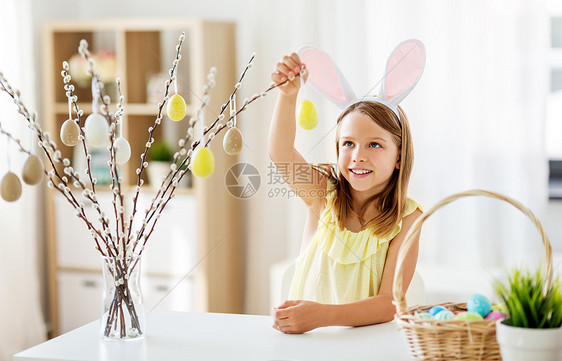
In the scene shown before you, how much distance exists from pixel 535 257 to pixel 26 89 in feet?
7.60

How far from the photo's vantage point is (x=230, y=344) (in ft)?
4.55

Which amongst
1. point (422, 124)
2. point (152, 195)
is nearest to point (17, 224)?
point (152, 195)

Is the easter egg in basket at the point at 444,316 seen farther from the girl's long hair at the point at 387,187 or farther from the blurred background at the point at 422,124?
the blurred background at the point at 422,124

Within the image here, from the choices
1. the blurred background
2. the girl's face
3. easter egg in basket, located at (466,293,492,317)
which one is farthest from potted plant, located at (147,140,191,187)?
easter egg in basket, located at (466,293,492,317)

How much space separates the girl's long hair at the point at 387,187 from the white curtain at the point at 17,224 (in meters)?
2.00

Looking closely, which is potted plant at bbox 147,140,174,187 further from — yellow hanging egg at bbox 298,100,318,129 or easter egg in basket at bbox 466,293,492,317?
easter egg in basket at bbox 466,293,492,317

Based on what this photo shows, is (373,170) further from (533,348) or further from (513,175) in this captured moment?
(513,175)

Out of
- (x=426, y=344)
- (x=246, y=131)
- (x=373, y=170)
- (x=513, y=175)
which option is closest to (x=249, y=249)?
(x=246, y=131)

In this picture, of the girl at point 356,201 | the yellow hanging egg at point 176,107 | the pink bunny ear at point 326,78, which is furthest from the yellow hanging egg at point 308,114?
the yellow hanging egg at point 176,107

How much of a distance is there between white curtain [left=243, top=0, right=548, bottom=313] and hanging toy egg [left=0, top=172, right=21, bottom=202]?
5.74 ft

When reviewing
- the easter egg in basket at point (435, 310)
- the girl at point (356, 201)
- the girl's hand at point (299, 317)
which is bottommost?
the girl's hand at point (299, 317)

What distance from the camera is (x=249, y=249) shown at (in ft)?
11.6

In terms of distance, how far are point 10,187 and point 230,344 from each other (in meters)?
0.47

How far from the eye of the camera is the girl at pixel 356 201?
5.27ft
